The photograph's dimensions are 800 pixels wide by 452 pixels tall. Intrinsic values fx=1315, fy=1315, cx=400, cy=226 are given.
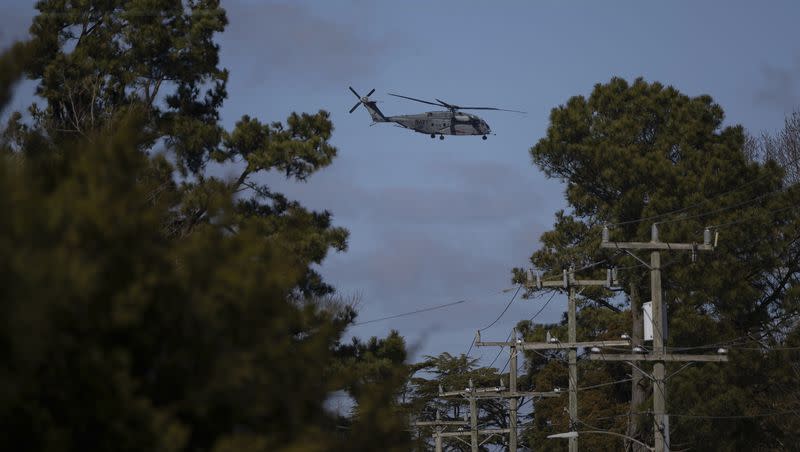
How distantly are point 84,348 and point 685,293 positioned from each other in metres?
35.5

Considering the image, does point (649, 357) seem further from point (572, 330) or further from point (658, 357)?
point (572, 330)

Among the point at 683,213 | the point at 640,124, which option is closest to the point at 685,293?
the point at 683,213

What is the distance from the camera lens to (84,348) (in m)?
6.91

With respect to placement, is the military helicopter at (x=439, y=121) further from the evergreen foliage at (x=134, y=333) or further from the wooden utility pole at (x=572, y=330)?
the evergreen foliage at (x=134, y=333)

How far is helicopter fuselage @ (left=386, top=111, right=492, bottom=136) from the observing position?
2104 inches

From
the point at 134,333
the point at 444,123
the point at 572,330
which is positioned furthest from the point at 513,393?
the point at 134,333

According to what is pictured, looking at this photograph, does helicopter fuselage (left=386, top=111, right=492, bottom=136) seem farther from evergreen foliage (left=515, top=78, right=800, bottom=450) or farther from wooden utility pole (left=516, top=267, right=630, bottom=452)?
wooden utility pole (left=516, top=267, right=630, bottom=452)

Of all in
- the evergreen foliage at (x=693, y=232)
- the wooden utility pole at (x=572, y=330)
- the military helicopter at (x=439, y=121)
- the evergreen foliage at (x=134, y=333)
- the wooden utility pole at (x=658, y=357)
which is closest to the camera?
the evergreen foliage at (x=134, y=333)

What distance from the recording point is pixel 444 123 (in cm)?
5347

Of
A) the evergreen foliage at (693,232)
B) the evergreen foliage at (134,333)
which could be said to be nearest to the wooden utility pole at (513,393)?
the evergreen foliage at (693,232)

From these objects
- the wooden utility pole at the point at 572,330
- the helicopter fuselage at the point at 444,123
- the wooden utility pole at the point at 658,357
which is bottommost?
the wooden utility pole at the point at 658,357

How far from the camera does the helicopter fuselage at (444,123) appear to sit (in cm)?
5344

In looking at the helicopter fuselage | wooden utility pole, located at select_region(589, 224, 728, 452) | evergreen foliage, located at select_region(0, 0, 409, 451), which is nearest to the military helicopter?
the helicopter fuselage

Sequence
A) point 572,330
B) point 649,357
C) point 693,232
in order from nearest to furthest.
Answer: point 649,357
point 572,330
point 693,232
